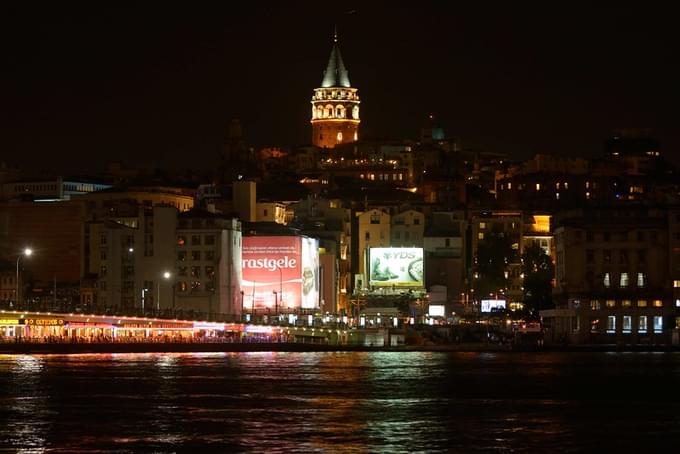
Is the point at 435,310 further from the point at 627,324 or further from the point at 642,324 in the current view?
the point at 642,324

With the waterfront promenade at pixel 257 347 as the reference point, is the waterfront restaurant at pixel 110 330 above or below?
above

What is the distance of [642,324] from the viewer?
171 m

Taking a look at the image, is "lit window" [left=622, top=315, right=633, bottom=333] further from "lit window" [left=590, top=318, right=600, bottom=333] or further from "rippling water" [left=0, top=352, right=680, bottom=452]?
"rippling water" [left=0, top=352, right=680, bottom=452]

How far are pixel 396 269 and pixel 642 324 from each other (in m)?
33.5

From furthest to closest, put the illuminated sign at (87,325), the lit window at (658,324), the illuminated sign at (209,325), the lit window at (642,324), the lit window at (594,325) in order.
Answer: the lit window at (594,325)
the lit window at (642,324)
the lit window at (658,324)
the illuminated sign at (209,325)
the illuminated sign at (87,325)

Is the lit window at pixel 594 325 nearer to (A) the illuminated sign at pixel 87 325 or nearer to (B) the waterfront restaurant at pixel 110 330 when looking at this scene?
(B) the waterfront restaurant at pixel 110 330

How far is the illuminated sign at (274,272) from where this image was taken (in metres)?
178

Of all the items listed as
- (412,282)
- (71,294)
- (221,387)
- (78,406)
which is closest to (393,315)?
(412,282)

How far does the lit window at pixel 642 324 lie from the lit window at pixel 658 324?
38.0 inches

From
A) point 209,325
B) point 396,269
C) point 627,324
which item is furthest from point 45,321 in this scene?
point 627,324

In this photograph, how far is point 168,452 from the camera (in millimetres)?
66938

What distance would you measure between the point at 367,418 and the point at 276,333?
83678 millimetres

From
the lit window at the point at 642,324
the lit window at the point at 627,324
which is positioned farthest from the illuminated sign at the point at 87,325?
the lit window at the point at 642,324

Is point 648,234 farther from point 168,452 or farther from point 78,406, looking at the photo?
point 168,452
